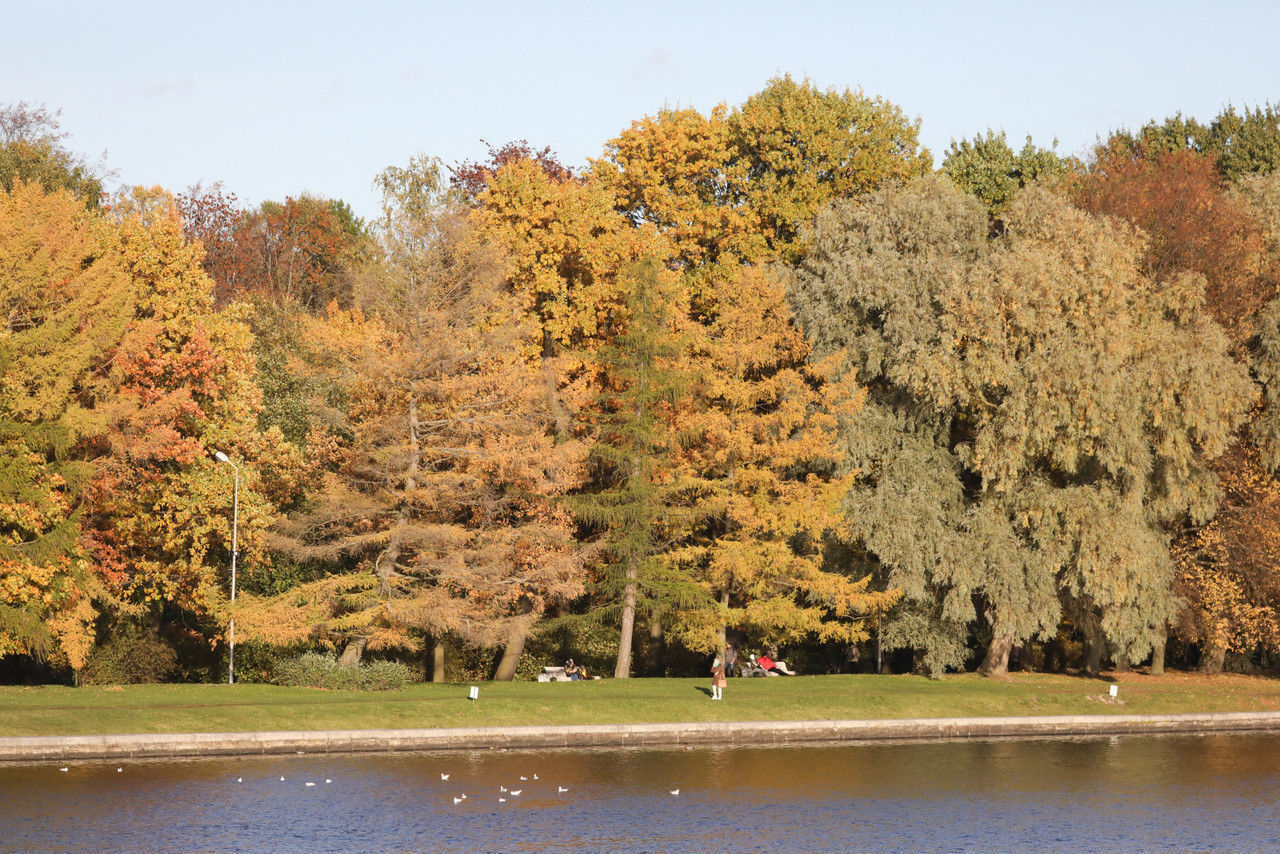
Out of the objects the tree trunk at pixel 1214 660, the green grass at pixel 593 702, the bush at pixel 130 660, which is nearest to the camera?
the green grass at pixel 593 702

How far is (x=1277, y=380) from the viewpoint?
152ft

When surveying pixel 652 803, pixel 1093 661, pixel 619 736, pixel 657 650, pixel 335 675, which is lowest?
pixel 652 803

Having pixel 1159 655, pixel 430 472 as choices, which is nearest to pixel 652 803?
pixel 430 472

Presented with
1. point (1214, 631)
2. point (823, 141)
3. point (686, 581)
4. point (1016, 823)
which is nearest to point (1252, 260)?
point (1214, 631)

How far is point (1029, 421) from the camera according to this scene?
A: 43.1 m

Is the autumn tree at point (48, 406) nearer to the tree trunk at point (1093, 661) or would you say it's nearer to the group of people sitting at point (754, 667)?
the group of people sitting at point (754, 667)

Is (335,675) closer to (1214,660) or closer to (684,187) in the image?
(684,187)

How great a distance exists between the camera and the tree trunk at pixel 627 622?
4578 cm

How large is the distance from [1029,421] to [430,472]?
61.5ft

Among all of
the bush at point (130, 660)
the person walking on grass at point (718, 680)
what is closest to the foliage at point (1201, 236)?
the person walking on grass at point (718, 680)

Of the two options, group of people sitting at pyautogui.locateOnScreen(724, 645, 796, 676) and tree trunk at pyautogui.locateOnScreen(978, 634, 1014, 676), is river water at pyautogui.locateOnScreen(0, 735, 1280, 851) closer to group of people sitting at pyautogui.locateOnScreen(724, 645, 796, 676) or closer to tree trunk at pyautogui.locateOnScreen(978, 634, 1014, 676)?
tree trunk at pyautogui.locateOnScreen(978, 634, 1014, 676)

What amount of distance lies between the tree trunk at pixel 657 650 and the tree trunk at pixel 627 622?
2.57 m

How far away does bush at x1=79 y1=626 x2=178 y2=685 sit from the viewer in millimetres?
43156

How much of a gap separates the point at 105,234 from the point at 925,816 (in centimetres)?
2812
